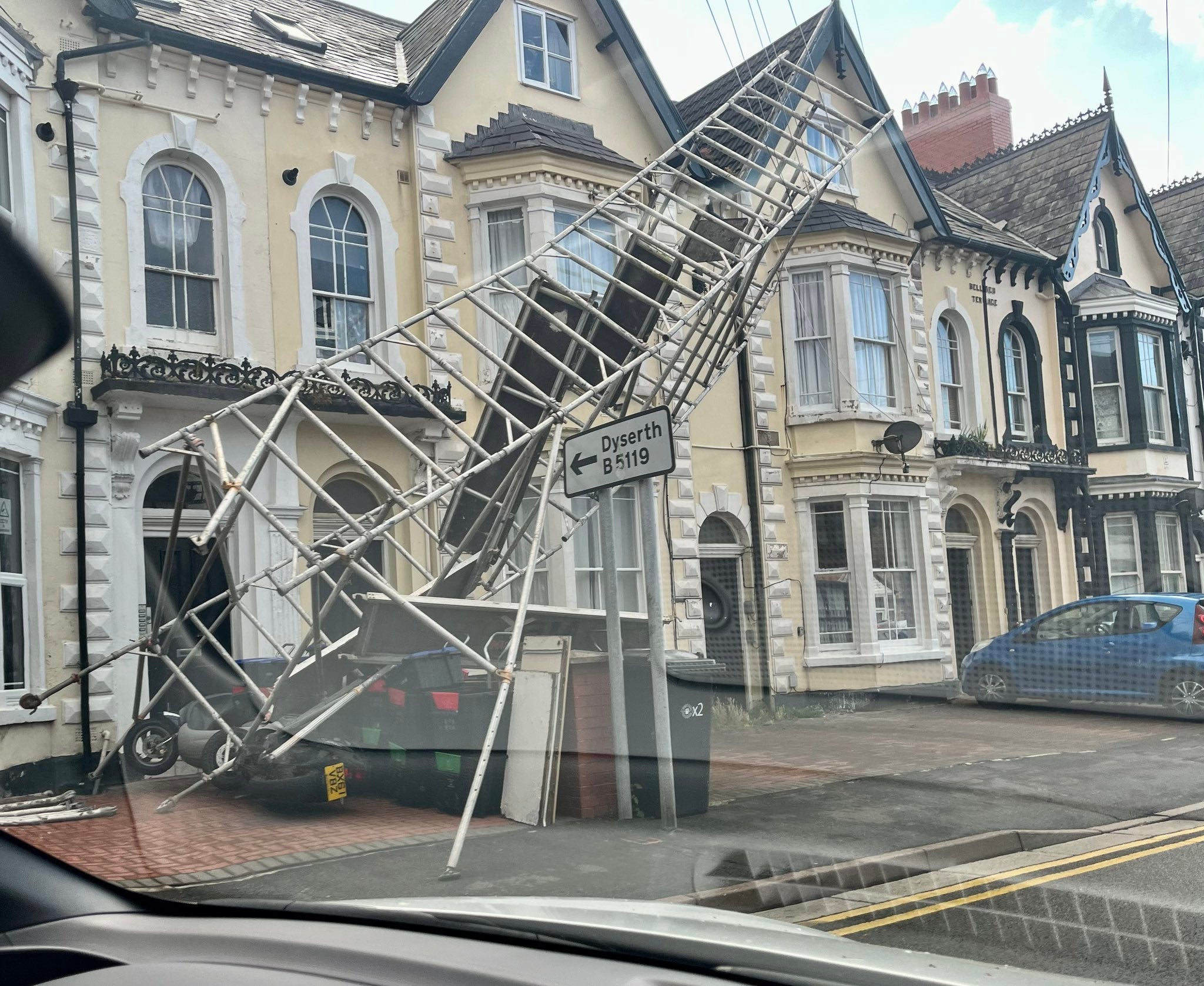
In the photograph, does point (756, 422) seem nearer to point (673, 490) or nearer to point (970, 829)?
point (673, 490)

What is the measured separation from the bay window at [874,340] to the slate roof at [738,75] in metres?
3.47

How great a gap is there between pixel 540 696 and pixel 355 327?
6.55m

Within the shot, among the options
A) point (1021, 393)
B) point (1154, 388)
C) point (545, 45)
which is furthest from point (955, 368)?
point (545, 45)

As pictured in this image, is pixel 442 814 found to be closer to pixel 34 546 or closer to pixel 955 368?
pixel 34 546

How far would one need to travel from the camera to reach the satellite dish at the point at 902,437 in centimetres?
1744

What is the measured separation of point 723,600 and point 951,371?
6.32 meters

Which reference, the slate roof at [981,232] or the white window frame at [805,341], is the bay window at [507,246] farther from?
the slate roof at [981,232]

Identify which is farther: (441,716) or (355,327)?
(355,327)

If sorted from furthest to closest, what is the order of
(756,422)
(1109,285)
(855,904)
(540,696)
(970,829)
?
(1109,285) < (756,422) < (540,696) < (970,829) < (855,904)

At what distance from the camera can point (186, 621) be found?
11.2 meters

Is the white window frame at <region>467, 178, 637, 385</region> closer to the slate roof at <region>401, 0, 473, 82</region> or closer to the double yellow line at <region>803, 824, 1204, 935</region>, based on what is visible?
A: the slate roof at <region>401, 0, 473, 82</region>

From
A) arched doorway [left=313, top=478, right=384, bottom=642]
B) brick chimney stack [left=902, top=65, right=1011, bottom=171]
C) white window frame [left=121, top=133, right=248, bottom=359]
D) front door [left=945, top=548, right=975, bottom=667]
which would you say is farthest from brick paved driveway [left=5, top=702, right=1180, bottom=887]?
brick chimney stack [left=902, top=65, right=1011, bottom=171]

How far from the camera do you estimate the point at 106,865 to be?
6.01 m

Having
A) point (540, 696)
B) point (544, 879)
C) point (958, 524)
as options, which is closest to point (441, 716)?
point (540, 696)
